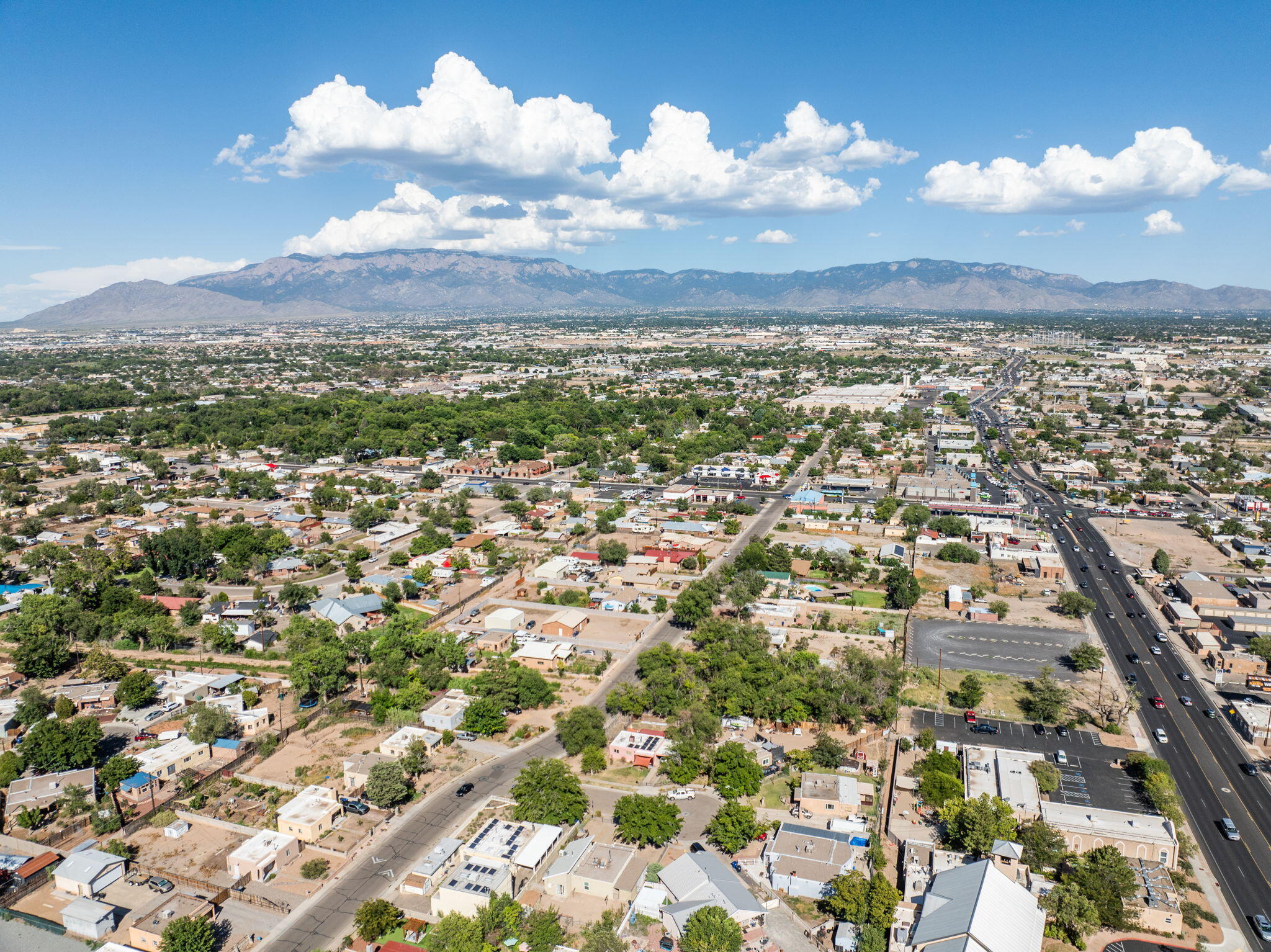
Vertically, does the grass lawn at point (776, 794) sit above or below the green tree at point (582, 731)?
below

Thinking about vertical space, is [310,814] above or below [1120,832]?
below

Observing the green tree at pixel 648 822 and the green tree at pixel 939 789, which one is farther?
the green tree at pixel 939 789

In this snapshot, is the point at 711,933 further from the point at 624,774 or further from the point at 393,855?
the point at 393,855

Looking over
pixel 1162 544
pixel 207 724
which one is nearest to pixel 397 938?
pixel 207 724

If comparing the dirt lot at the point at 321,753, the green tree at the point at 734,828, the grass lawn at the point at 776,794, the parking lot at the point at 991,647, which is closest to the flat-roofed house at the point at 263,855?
the dirt lot at the point at 321,753

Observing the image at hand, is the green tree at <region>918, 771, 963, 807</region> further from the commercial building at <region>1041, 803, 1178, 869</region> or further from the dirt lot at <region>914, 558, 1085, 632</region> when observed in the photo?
the dirt lot at <region>914, 558, 1085, 632</region>

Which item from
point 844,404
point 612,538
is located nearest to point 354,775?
point 612,538

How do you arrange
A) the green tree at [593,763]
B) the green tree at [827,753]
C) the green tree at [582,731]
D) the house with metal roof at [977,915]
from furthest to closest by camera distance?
1. the green tree at [582,731]
2. the green tree at [593,763]
3. the green tree at [827,753]
4. the house with metal roof at [977,915]

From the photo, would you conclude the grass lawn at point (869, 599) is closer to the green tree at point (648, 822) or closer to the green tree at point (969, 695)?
the green tree at point (969, 695)
